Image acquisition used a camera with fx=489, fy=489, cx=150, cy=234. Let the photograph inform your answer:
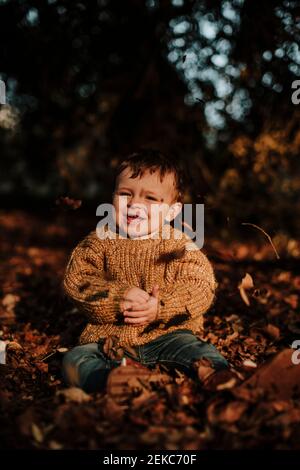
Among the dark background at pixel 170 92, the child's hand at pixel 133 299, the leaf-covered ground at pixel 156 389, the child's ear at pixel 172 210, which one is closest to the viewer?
the leaf-covered ground at pixel 156 389

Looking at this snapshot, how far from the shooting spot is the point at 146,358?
267 cm

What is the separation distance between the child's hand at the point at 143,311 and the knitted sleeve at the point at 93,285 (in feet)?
0.28

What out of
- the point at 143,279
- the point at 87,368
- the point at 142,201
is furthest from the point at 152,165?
the point at 87,368

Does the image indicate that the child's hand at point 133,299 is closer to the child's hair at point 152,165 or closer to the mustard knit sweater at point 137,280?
the mustard knit sweater at point 137,280

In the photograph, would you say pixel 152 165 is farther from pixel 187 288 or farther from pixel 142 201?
pixel 187 288

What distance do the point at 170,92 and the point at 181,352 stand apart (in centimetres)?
391

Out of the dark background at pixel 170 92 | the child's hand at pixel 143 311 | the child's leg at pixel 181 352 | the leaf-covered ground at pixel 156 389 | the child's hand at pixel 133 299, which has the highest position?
the dark background at pixel 170 92

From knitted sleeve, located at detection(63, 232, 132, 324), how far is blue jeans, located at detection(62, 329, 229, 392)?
17cm

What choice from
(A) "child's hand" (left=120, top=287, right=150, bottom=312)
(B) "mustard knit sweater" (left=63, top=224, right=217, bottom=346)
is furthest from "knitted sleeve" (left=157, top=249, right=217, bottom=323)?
(A) "child's hand" (left=120, top=287, right=150, bottom=312)

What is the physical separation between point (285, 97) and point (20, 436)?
382 cm

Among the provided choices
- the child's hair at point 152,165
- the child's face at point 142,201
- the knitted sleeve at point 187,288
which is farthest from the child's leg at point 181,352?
the child's hair at point 152,165

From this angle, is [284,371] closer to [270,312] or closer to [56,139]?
[270,312]

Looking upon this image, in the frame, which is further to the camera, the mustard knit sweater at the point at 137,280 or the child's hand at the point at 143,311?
the mustard knit sweater at the point at 137,280

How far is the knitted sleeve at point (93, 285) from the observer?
270 centimetres
